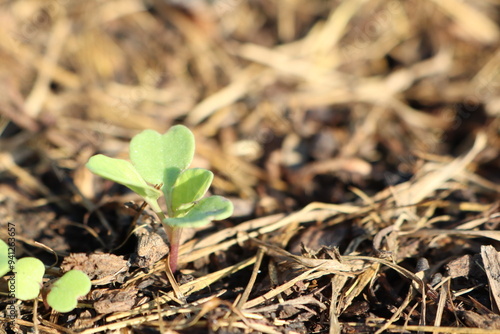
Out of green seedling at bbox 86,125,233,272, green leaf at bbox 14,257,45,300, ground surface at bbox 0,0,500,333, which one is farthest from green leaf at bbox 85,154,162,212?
green leaf at bbox 14,257,45,300

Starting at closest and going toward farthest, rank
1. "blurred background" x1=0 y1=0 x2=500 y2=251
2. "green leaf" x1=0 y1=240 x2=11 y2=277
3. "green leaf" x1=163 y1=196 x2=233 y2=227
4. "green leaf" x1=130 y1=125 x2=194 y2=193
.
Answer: "green leaf" x1=163 y1=196 x2=233 y2=227
"green leaf" x1=0 y1=240 x2=11 y2=277
"green leaf" x1=130 y1=125 x2=194 y2=193
"blurred background" x1=0 y1=0 x2=500 y2=251

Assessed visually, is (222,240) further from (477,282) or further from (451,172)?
(451,172)

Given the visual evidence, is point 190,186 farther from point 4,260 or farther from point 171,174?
point 4,260

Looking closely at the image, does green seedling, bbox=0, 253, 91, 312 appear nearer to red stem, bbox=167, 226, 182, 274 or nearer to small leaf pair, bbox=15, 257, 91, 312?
small leaf pair, bbox=15, 257, 91, 312

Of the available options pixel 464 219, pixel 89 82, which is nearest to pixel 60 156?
pixel 89 82

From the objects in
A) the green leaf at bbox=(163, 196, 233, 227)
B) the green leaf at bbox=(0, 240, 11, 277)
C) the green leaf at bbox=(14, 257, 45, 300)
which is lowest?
the green leaf at bbox=(14, 257, 45, 300)

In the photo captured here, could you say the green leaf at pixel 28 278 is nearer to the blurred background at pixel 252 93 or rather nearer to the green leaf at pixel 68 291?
the green leaf at pixel 68 291

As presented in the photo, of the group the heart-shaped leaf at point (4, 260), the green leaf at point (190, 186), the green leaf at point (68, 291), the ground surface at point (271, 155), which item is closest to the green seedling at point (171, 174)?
the green leaf at point (190, 186)

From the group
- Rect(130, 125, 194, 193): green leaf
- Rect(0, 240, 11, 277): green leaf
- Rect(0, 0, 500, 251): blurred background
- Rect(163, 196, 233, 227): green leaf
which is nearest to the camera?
Rect(163, 196, 233, 227): green leaf

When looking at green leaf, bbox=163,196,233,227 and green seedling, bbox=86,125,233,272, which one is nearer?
green leaf, bbox=163,196,233,227
